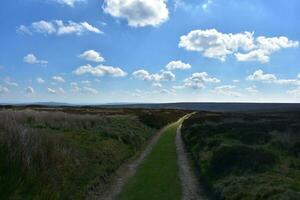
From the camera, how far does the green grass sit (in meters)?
14.6

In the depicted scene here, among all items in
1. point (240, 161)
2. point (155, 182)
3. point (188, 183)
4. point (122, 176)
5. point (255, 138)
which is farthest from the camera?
point (255, 138)

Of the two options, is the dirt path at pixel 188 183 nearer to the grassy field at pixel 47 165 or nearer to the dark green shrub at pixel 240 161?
the dark green shrub at pixel 240 161

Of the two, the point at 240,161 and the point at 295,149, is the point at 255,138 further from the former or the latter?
the point at 240,161

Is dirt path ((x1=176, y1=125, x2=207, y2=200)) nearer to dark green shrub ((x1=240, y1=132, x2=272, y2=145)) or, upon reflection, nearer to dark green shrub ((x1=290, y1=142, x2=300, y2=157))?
dark green shrub ((x1=290, y1=142, x2=300, y2=157))

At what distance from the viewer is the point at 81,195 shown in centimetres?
1388

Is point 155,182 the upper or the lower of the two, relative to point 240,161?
lower

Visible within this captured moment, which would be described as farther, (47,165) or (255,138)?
(255,138)

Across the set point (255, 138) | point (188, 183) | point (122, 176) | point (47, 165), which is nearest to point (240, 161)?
point (188, 183)

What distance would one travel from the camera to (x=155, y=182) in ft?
55.3

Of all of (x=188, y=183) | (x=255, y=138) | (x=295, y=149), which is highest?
(x=255, y=138)

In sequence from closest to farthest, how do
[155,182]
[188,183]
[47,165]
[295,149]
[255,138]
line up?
[47,165] < [155,182] < [188,183] < [295,149] < [255,138]

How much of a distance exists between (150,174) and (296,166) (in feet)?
22.2

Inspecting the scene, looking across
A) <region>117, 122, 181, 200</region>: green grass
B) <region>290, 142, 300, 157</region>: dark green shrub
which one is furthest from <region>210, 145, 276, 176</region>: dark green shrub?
<region>290, 142, 300, 157</region>: dark green shrub

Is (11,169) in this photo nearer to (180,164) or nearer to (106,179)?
(106,179)
